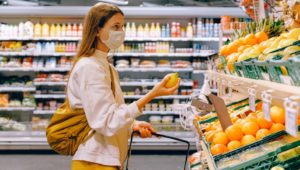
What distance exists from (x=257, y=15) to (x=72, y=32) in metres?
4.10

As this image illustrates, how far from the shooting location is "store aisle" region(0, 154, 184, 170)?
5645 mm

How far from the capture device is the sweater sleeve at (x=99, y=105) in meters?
1.98

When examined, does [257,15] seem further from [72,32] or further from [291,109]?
[72,32]

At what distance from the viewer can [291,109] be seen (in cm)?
96

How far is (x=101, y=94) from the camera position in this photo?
1978 mm

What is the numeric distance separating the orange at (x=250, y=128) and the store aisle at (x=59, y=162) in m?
3.88

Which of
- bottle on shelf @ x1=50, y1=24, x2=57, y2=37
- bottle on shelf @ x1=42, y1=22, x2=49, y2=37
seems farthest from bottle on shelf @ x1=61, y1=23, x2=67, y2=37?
bottle on shelf @ x1=42, y1=22, x2=49, y2=37

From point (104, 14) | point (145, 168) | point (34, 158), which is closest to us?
point (104, 14)

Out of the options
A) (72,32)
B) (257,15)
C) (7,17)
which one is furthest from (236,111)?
(7,17)

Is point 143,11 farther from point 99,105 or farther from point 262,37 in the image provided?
point 99,105

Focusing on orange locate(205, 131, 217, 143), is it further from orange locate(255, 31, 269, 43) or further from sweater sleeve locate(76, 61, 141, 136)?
orange locate(255, 31, 269, 43)

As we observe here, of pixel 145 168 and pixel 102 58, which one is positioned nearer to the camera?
pixel 102 58

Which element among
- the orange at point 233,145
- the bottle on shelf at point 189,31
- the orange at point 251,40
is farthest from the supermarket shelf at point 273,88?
the bottle on shelf at point 189,31

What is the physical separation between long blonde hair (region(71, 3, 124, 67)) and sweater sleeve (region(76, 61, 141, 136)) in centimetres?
13
